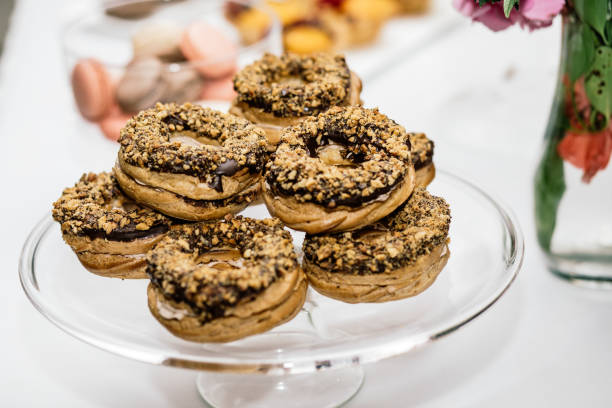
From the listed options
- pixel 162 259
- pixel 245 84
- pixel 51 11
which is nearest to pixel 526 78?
pixel 245 84

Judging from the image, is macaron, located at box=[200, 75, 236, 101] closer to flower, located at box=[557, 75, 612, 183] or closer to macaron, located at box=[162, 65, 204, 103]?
macaron, located at box=[162, 65, 204, 103]

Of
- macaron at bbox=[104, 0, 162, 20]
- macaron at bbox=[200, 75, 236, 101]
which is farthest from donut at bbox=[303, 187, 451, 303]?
macaron at bbox=[104, 0, 162, 20]

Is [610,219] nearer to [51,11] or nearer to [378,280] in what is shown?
[378,280]

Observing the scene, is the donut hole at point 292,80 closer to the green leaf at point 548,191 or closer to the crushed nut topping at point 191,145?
the crushed nut topping at point 191,145

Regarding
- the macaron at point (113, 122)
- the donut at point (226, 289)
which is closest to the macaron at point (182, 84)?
the macaron at point (113, 122)

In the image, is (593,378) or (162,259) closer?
(162,259)

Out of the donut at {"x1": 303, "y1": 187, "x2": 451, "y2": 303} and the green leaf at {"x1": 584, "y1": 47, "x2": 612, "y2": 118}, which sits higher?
the green leaf at {"x1": 584, "y1": 47, "x2": 612, "y2": 118}
